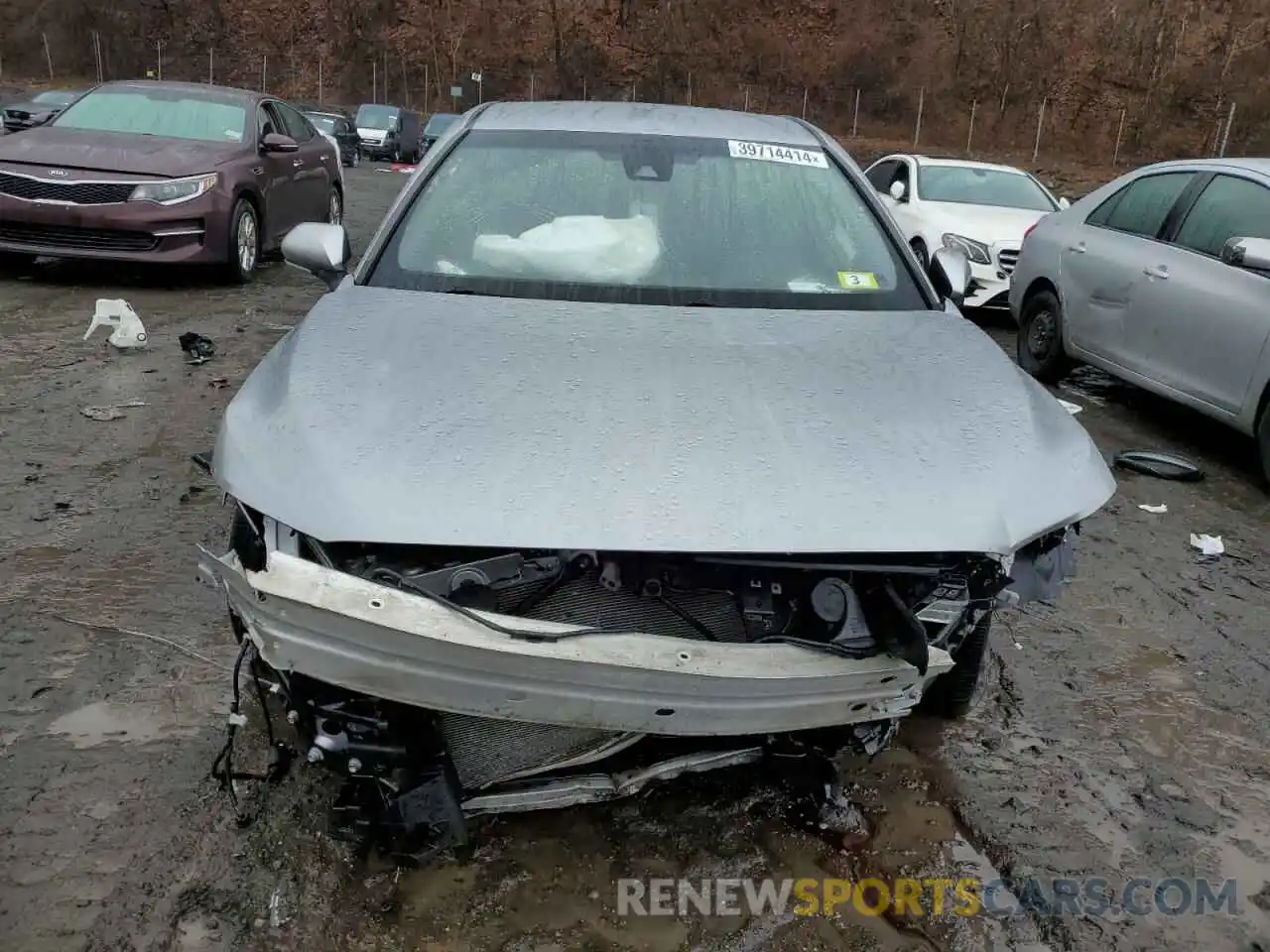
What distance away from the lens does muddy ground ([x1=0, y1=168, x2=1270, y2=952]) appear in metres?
2.23

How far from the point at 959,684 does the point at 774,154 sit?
6.03 ft

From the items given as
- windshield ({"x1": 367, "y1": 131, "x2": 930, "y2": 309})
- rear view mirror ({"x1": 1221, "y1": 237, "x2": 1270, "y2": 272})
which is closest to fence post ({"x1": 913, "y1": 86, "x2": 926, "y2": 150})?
rear view mirror ({"x1": 1221, "y1": 237, "x2": 1270, "y2": 272})

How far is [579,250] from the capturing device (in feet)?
10.2

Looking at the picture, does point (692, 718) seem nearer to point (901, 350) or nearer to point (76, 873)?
point (901, 350)

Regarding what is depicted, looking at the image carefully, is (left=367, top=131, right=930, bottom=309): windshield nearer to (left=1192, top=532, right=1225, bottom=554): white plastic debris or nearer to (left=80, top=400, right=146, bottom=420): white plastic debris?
(left=1192, top=532, right=1225, bottom=554): white plastic debris

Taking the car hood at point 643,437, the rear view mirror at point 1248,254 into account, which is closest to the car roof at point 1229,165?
the rear view mirror at point 1248,254

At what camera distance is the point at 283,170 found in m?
9.26

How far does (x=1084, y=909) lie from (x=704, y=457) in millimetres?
1375

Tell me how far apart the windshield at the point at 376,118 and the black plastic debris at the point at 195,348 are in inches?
1008

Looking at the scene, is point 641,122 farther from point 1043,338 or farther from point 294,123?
point 294,123

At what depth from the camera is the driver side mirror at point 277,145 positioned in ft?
28.7

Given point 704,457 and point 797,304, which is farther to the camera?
point 797,304

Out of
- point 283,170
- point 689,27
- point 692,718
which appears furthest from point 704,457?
point 689,27

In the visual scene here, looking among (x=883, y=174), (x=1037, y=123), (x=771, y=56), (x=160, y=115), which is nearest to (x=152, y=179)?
(x=160, y=115)
